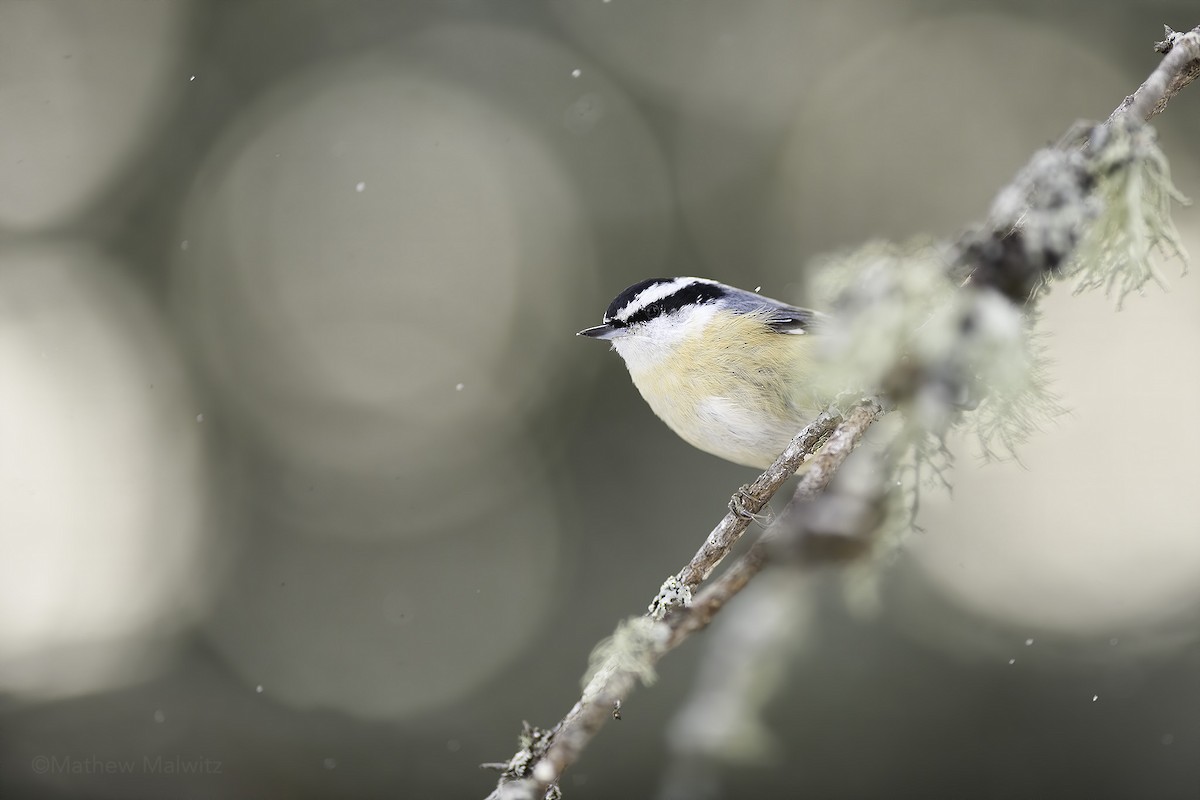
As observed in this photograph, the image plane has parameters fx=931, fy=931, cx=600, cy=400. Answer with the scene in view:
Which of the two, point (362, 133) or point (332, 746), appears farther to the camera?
point (362, 133)

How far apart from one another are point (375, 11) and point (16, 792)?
3.00 m

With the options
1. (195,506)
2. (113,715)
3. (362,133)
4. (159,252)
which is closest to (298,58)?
(362,133)

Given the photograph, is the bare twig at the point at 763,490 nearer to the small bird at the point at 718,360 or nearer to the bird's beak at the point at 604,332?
the small bird at the point at 718,360

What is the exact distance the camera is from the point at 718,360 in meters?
1.87

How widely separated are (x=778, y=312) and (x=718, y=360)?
24 centimetres

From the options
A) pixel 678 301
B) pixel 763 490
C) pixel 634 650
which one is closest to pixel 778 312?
pixel 678 301

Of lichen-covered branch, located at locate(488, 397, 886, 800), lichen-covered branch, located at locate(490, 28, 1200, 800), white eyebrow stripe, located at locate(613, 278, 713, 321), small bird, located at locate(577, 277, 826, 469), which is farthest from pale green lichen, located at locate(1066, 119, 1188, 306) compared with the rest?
white eyebrow stripe, located at locate(613, 278, 713, 321)

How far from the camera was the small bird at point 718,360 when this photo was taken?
1.80m

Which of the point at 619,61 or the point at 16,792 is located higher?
the point at 619,61

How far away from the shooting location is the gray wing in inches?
76.4

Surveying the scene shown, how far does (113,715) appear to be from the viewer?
3072 mm

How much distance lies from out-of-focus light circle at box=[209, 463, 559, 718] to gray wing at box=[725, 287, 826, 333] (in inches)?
55.0

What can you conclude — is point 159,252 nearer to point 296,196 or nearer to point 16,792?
point 296,196

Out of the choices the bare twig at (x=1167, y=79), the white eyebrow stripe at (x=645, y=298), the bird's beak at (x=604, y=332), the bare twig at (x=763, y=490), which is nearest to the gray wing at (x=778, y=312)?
the white eyebrow stripe at (x=645, y=298)
